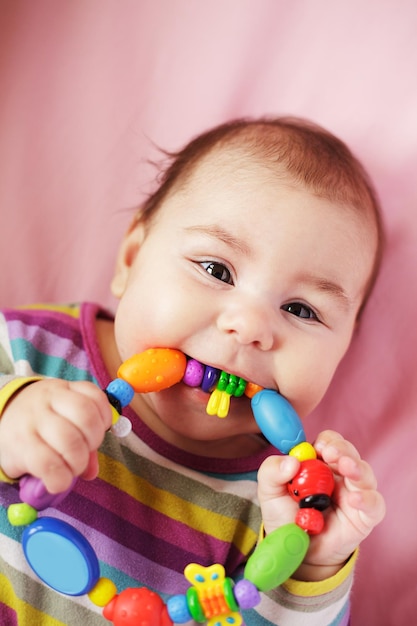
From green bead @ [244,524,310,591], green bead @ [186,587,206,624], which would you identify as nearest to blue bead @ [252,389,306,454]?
green bead @ [244,524,310,591]

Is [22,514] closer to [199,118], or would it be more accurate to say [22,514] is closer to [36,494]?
[36,494]

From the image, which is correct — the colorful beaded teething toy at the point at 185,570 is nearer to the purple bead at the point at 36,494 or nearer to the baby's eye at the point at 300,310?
the purple bead at the point at 36,494

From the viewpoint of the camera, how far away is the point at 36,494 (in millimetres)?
857

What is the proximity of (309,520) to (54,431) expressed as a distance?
1.19 feet

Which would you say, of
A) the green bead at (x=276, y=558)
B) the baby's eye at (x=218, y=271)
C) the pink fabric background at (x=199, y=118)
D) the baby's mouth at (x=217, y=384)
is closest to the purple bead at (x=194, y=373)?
the baby's mouth at (x=217, y=384)

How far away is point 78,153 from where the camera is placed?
1554mm

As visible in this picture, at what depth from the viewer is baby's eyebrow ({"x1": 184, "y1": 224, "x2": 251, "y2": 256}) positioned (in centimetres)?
108

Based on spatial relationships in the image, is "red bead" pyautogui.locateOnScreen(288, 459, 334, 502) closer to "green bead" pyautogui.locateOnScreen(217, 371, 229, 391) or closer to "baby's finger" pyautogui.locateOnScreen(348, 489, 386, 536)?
"baby's finger" pyautogui.locateOnScreen(348, 489, 386, 536)

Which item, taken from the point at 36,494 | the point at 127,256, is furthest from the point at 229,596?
the point at 127,256

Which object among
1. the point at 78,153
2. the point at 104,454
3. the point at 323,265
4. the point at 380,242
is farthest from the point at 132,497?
the point at 78,153

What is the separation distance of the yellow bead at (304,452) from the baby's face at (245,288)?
0.12 m

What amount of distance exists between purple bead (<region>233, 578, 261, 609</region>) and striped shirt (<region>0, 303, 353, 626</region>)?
0.19 m

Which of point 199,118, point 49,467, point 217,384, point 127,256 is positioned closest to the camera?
point 49,467

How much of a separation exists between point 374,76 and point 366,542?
94 centimetres
